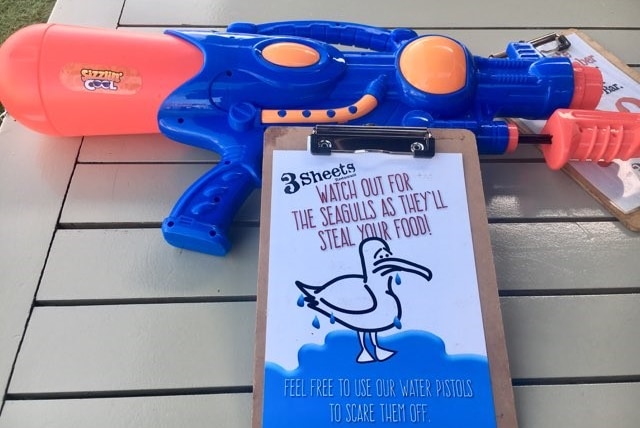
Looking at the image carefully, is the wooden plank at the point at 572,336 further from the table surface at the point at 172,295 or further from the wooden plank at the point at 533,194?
the wooden plank at the point at 533,194

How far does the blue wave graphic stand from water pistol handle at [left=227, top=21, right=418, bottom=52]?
0.37m

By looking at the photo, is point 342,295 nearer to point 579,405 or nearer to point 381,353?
point 381,353

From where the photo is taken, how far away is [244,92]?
0.65m

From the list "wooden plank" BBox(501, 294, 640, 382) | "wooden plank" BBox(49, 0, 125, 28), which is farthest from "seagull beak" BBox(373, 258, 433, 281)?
"wooden plank" BBox(49, 0, 125, 28)

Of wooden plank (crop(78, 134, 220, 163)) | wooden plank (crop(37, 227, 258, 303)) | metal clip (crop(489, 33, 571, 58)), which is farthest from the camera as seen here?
metal clip (crop(489, 33, 571, 58))

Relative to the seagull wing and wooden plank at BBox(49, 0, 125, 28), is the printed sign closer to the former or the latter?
the seagull wing

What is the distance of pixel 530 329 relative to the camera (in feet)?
1.92

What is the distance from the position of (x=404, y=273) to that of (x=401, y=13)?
0.49 m

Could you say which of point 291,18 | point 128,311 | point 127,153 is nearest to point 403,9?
point 291,18

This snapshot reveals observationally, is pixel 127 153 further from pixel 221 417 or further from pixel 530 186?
pixel 530 186

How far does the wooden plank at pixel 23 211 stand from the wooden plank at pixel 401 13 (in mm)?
244

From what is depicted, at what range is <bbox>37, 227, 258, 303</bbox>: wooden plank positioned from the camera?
60 centimetres

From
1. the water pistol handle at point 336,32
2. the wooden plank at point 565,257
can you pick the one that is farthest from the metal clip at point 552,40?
the wooden plank at point 565,257

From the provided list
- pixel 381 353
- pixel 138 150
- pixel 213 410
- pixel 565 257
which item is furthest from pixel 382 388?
pixel 138 150
